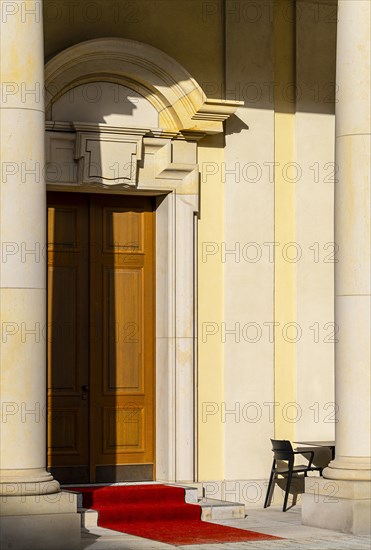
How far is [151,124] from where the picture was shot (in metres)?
15.0

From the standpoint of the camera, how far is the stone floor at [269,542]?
11891 mm

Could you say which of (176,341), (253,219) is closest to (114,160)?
(253,219)

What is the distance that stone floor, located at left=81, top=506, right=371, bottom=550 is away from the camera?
11891 mm

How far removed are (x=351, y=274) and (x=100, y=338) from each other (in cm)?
342

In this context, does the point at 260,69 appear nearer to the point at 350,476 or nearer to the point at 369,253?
the point at 369,253

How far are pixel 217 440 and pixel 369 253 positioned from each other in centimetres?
349

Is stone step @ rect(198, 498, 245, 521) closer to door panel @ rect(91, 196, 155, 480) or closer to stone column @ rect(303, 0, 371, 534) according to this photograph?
stone column @ rect(303, 0, 371, 534)

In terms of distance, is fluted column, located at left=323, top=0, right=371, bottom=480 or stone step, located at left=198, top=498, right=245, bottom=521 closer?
fluted column, located at left=323, top=0, right=371, bottom=480

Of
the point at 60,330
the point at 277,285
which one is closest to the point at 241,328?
the point at 277,285

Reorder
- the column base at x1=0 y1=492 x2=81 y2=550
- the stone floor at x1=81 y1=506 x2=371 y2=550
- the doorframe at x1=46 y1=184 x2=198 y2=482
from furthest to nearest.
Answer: the doorframe at x1=46 y1=184 x2=198 y2=482, the stone floor at x1=81 y1=506 x2=371 y2=550, the column base at x1=0 y1=492 x2=81 y2=550

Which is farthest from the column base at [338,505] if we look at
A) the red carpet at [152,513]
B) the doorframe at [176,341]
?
the doorframe at [176,341]

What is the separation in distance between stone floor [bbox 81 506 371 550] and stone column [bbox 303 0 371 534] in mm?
329

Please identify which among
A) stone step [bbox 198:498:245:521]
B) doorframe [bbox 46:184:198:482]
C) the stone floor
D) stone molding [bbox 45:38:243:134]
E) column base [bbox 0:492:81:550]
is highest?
stone molding [bbox 45:38:243:134]

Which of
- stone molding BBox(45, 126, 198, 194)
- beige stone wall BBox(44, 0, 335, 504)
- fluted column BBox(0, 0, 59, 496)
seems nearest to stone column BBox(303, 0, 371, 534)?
beige stone wall BBox(44, 0, 335, 504)
